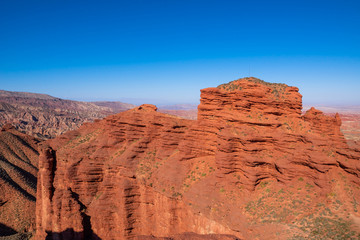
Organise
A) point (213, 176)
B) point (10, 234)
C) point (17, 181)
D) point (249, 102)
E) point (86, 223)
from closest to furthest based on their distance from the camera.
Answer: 1. point (213, 176)
2. point (249, 102)
3. point (86, 223)
4. point (10, 234)
5. point (17, 181)

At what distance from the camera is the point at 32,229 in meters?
39.6

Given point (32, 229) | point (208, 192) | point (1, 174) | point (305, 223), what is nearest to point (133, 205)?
point (208, 192)

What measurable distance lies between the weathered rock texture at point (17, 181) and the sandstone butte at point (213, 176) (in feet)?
30.5

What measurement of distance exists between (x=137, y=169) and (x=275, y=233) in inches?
729

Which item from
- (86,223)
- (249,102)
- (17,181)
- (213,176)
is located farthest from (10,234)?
(249,102)

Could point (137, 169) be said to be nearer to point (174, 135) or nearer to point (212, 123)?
point (174, 135)

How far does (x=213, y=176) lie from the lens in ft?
90.5

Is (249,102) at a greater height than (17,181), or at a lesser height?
greater

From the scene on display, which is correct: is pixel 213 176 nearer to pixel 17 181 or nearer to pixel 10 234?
pixel 10 234

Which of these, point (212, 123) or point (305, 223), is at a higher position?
point (212, 123)

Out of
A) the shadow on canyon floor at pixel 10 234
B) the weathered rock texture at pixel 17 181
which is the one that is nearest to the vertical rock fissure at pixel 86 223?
the shadow on canyon floor at pixel 10 234

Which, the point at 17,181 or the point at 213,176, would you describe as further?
the point at 17,181

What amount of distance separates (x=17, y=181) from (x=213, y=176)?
49.2m

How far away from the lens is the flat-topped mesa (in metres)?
27.8
